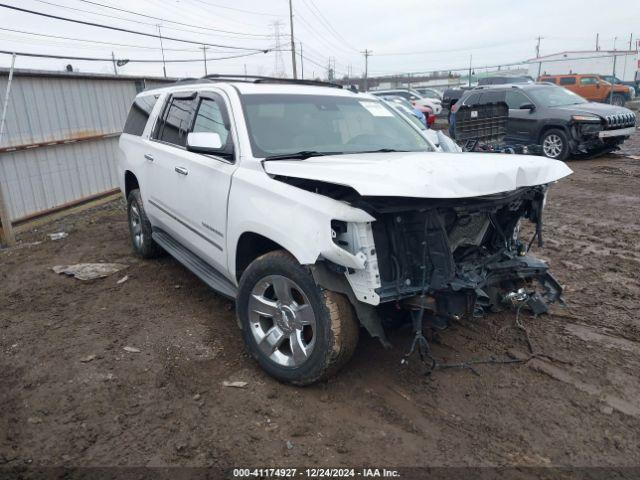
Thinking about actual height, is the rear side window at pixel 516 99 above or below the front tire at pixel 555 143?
above

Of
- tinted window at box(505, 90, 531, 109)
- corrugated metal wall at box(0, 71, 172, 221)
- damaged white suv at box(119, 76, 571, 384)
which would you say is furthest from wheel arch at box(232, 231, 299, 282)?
tinted window at box(505, 90, 531, 109)

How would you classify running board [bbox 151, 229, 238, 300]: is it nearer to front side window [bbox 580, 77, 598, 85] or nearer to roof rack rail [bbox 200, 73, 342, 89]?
roof rack rail [bbox 200, 73, 342, 89]

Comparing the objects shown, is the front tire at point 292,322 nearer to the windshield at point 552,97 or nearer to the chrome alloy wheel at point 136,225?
the chrome alloy wheel at point 136,225

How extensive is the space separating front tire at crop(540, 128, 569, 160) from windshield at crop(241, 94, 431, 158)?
30.4 feet

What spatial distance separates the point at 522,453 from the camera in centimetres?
269

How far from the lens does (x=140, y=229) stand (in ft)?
19.5

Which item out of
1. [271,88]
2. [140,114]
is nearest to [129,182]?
[140,114]

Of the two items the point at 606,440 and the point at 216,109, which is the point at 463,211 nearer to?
the point at 606,440

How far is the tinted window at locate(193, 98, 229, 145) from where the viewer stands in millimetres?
3961

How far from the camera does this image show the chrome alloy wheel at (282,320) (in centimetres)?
318

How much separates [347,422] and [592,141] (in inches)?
456

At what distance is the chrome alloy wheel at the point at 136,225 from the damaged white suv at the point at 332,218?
1.53m

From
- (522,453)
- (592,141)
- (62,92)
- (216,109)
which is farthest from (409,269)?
(592,141)

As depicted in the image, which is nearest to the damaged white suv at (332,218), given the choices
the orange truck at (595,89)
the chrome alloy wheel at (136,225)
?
the chrome alloy wheel at (136,225)
